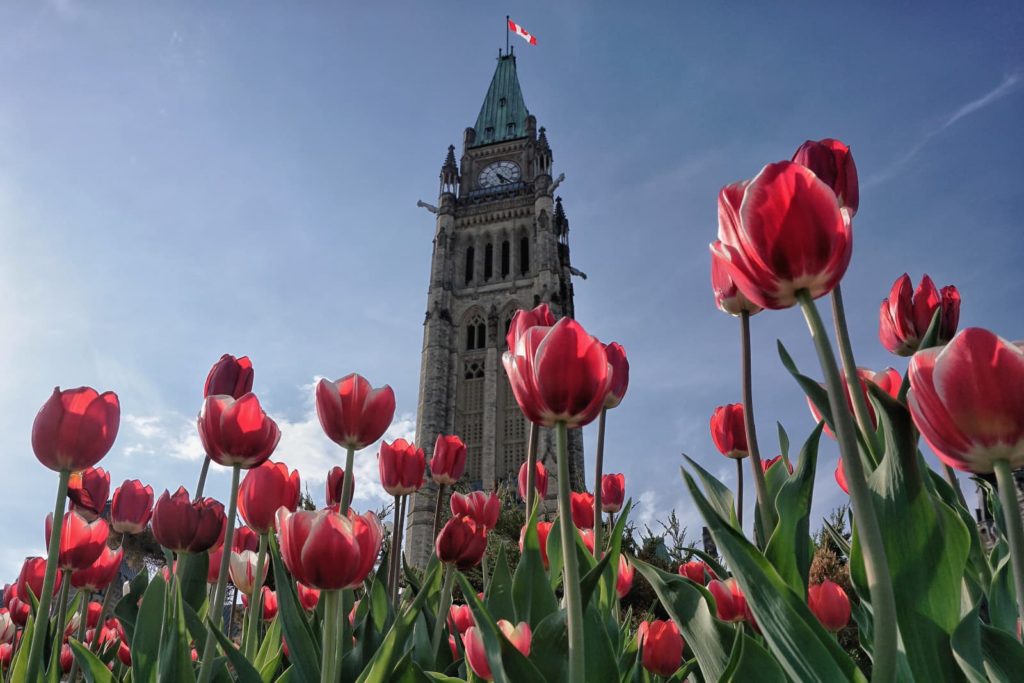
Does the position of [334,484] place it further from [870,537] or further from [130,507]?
[870,537]

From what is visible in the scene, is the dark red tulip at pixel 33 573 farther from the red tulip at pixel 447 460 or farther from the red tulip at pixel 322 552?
the red tulip at pixel 322 552

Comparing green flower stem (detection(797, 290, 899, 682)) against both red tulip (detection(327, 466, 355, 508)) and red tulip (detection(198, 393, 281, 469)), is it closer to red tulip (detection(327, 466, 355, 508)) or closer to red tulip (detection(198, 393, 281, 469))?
red tulip (detection(198, 393, 281, 469))

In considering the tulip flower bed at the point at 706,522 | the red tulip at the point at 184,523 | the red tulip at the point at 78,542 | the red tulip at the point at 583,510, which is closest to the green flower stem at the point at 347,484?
the tulip flower bed at the point at 706,522

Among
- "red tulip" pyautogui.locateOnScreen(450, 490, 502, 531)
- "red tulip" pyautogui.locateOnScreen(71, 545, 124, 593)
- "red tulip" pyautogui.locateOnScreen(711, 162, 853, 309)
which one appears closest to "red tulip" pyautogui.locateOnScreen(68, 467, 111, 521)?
"red tulip" pyautogui.locateOnScreen(71, 545, 124, 593)

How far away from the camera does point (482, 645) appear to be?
129 cm

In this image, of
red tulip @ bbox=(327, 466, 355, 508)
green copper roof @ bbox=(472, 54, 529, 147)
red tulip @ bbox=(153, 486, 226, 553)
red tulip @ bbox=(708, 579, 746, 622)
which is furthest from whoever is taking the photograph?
green copper roof @ bbox=(472, 54, 529, 147)

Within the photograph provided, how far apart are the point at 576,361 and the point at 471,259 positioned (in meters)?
34.2

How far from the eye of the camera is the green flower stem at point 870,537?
0.61 meters

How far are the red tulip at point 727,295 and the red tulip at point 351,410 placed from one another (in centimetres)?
81

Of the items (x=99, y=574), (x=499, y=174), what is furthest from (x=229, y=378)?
(x=499, y=174)

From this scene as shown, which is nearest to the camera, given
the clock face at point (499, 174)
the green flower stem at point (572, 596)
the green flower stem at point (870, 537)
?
the green flower stem at point (870, 537)

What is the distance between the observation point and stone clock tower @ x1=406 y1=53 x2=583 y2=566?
97.6 ft

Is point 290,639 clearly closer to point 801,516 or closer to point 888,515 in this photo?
point 801,516

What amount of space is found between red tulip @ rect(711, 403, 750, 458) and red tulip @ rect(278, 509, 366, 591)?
126 cm
